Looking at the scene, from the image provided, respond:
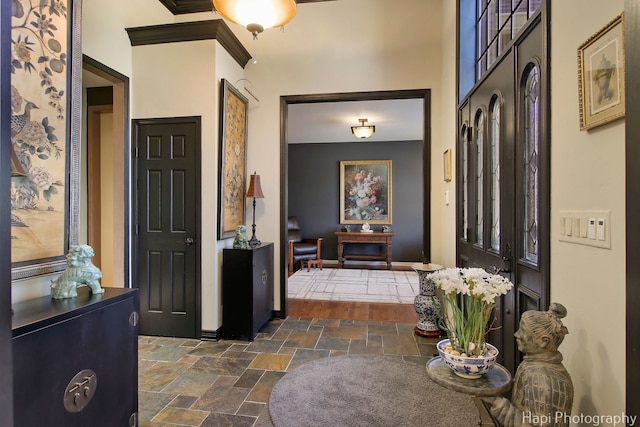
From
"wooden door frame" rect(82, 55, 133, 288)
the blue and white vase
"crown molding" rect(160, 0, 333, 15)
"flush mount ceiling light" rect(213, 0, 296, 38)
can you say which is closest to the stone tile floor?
the blue and white vase

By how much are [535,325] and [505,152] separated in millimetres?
1254

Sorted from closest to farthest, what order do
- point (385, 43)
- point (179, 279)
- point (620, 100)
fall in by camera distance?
point (620, 100), point (179, 279), point (385, 43)

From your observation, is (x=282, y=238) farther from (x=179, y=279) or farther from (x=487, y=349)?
(x=487, y=349)

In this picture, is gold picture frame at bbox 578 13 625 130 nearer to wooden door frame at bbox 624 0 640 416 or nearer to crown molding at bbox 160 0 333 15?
wooden door frame at bbox 624 0 640 416

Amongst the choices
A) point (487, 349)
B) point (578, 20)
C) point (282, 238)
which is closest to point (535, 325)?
point (487, 349)

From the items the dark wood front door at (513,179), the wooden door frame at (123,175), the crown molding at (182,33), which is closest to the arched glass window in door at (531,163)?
the dark wood front door at (513,179)

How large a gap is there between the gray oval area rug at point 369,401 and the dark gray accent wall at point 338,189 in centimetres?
601

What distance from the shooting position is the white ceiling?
5.32m

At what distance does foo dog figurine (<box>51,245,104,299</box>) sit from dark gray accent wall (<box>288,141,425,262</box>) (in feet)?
21.5

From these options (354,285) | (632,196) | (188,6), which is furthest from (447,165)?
(188,6)

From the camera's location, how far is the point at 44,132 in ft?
5.21

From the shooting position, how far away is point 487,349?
4.27 feet

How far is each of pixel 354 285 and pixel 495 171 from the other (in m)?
3.68

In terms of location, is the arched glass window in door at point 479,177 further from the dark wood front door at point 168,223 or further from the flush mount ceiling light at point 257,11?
the dark wood front door at point 168,223
